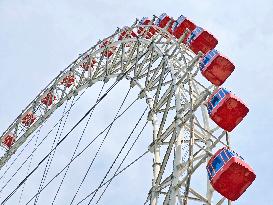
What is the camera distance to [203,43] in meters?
22.8

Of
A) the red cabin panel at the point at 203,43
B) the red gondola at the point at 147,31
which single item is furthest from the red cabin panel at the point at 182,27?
the red cabin panel at the point at 203,43

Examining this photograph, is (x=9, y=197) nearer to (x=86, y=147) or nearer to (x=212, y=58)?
(x=86, y=147)

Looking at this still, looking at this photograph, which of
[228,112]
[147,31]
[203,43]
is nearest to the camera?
[228,112]

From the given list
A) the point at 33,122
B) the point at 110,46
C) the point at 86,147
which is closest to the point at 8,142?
the point at 33,122

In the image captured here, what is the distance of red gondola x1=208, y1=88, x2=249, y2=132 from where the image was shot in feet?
54.4

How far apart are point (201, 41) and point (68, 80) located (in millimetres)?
8378

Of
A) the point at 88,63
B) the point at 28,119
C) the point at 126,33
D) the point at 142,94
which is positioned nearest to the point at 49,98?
the point at 28,119

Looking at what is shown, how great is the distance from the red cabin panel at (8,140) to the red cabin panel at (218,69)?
15.5 m

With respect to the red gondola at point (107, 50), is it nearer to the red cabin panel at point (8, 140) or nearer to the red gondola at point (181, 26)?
the red gondola at point (181, 26)

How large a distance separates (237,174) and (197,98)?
4.66m

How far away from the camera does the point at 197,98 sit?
716 inches

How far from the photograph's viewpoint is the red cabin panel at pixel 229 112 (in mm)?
16594

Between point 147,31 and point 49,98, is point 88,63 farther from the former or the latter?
point 147,31

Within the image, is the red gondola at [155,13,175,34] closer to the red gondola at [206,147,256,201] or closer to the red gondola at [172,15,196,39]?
the red gondola at [172,15,196,39]
